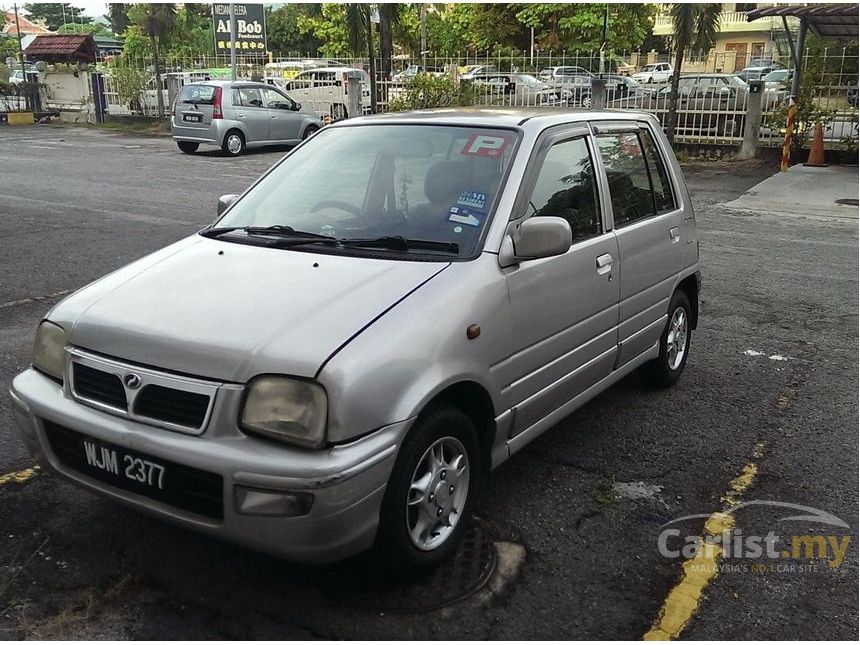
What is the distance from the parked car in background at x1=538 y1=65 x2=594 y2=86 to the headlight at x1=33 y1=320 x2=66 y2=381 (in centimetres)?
1892

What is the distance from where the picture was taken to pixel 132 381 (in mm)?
2834

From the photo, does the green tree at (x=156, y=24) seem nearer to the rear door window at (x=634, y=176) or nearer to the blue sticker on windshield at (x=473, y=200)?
the rear door window at (x=634, y=176)

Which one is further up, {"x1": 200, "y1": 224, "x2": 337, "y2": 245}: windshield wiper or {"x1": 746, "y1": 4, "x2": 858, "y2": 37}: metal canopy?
{"x1": 746, "y1": 4, "x2": 858, "y2": 37}: metal canopy

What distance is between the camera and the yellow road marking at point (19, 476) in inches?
149

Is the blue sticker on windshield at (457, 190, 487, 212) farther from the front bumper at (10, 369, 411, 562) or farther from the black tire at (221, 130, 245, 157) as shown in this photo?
the black tire at (221, 130, 245, 157)

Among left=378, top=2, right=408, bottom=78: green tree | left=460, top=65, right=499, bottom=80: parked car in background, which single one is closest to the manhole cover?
left=460, top=65, right=499, bottom=80: parked car in background

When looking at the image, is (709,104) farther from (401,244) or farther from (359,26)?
(401,244)

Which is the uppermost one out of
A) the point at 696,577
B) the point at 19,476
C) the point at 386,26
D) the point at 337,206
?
the point at 386,26

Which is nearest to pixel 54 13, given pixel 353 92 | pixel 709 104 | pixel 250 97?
pixel 353 92

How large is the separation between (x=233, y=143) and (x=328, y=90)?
20.3ft

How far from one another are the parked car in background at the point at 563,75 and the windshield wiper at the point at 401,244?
18.2 meters

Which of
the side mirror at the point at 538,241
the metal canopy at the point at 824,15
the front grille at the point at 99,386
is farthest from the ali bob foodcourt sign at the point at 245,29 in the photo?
the front grille at the point at 99,386

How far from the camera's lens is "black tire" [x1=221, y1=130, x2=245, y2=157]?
19.0 metres

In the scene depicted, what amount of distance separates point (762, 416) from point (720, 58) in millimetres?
18449
